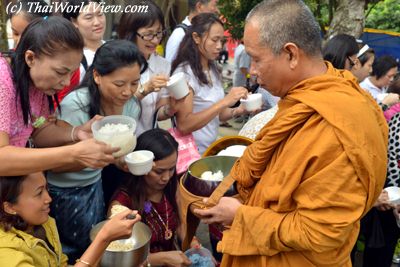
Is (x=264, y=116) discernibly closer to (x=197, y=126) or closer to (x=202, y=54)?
(x=197, y=126)

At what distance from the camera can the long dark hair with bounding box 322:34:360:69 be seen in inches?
140

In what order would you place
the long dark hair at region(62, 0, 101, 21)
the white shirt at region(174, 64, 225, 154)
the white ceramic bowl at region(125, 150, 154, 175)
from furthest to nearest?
the long dark hair at region(62, 0, 101, 21) → the white shirt at region(174, 64, 225, 154) → the white ceramic bowl at region(125, 150, 154, 175)

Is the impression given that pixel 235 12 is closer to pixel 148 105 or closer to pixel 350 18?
pixel 350 18

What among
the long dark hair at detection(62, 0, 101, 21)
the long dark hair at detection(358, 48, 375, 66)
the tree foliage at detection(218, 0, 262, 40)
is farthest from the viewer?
the tree foliage at detection(218, 0, 262, 40)

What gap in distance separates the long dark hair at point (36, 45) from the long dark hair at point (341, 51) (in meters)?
2.28

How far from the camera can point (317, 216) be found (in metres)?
1.59

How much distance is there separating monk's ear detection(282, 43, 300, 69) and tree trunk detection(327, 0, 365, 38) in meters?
4.32

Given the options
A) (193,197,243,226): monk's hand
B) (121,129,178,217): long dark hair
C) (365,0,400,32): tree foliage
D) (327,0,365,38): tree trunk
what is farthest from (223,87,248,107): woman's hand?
(365,0,400,32): tree foliage

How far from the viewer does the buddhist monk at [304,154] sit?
154 cm

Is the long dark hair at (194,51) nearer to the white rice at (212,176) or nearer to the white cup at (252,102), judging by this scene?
the white cup at (252,102)

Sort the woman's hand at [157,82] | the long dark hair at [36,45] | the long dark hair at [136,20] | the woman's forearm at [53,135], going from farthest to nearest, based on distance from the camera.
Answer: the long dark hair at [136,20]
the woman's hand at [157,82]
the woman's forearm at [53,135]
the long dark hair at [36,45]

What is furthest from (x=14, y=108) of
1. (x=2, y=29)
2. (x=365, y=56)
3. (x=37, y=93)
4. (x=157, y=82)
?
(x=365, y=56)

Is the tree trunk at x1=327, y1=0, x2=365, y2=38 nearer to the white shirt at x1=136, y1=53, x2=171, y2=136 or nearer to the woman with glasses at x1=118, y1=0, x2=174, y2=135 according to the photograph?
the woman with glasses at x1=118, y1=0, x2=174, y2=135

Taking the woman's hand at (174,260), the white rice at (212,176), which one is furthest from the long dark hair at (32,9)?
the woman's hand at (174,260)
